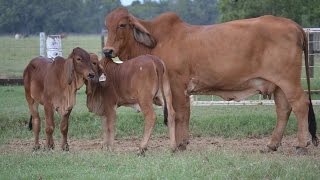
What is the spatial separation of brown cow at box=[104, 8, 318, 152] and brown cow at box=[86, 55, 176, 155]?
36 cm

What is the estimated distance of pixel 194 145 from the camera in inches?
491

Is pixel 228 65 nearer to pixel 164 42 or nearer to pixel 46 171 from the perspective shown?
pixel 164 42

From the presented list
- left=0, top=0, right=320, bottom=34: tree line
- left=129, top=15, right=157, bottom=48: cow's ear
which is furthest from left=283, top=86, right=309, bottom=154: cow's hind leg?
left=0, top=0, right=320, bottom=34: tree line

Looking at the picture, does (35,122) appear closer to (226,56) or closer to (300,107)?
(226,56)

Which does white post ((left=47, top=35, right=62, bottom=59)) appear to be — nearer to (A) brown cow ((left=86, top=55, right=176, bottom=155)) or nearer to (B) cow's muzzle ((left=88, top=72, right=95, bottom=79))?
(A) brown cow ((left=86, top=55, right=176, bottom=155))

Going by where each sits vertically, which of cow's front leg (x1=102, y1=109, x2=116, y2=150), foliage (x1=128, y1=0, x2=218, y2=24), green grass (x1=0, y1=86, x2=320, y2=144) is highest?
cow's front leg (x1=102, y1=109, x2=116, y2=150)

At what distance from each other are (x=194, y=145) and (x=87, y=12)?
93.2 ft

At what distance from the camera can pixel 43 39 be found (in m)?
19.7

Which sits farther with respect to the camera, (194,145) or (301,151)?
(194,145)

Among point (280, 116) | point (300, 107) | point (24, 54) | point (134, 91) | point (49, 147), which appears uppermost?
point (134, 91)

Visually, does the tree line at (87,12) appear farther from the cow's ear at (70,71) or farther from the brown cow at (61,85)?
the cow's ear at (70,71)

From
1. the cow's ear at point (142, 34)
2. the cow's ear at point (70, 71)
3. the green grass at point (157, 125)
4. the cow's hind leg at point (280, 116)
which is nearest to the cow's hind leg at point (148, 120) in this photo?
the cow's ear at point (70, 71)

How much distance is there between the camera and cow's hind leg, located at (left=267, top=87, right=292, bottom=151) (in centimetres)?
1169

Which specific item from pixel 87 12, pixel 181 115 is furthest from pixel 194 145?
pixel 87 12
